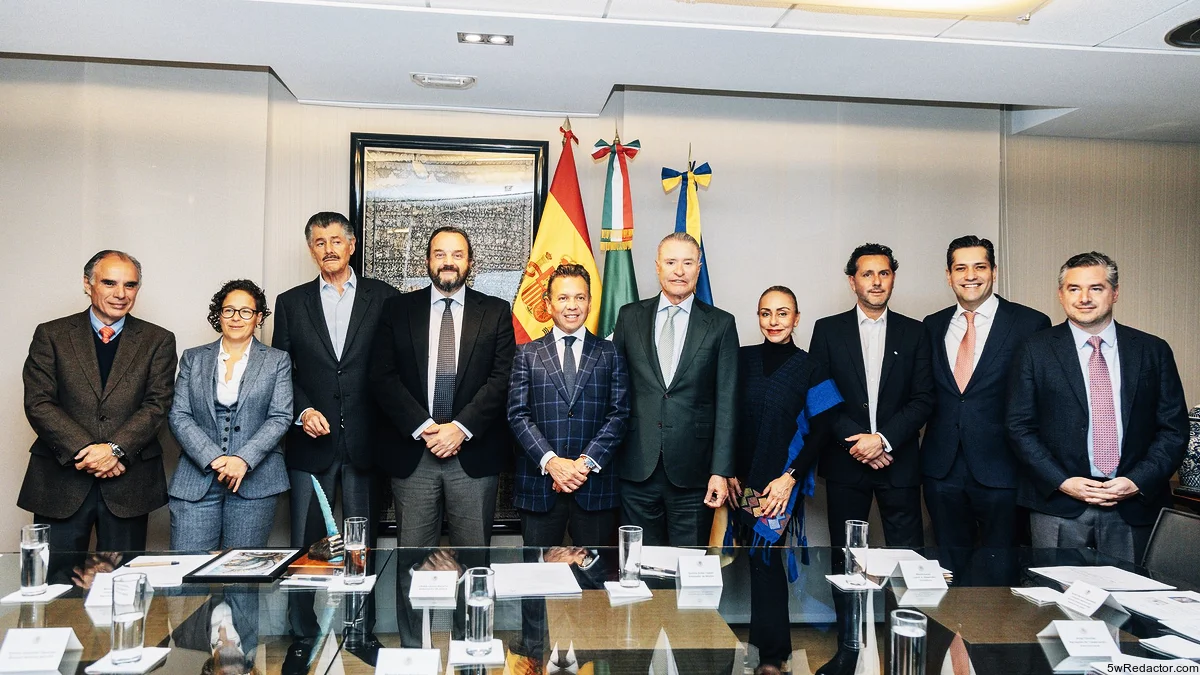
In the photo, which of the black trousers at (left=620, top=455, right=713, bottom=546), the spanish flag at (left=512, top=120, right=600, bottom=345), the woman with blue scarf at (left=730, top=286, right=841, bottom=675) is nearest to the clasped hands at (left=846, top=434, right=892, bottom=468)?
the woman with blue scarf at (left=730, top=286, right=841, bottom=675)

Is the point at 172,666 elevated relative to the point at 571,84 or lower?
lower

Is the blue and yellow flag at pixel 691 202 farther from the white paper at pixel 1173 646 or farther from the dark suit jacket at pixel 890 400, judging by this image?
the white paper at pixel 1173 646

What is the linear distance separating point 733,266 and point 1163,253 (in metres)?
3.08

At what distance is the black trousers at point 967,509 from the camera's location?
13.1 ft

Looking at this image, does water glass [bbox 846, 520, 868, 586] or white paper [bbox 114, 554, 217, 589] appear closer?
white paper [bbox 114, 554, 217, 589]

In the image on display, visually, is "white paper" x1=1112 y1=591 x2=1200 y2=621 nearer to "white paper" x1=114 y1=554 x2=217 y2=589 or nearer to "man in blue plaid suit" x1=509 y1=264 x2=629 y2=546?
"man in blue plaid suit" x1=509 y1=264 x2=629 y2=546

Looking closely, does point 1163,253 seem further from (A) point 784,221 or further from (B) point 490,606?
(B) point 490,606

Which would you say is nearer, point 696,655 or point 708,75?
point 696,655

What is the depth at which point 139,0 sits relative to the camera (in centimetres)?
367

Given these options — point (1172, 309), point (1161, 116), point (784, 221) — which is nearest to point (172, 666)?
point (784, 221)

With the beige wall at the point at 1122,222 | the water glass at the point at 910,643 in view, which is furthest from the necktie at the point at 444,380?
the beige wall at the point at 1122,222

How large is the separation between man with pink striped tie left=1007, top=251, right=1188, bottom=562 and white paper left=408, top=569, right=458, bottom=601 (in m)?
2.66

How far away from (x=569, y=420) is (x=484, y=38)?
1881 millimetres

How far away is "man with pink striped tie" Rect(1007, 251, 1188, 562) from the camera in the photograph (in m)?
3.54
